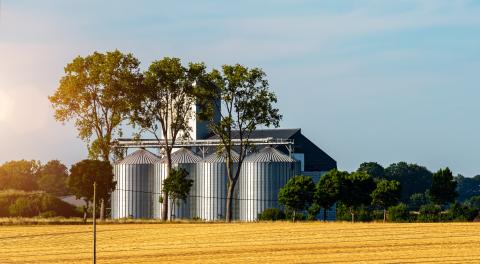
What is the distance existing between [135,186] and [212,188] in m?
11.9

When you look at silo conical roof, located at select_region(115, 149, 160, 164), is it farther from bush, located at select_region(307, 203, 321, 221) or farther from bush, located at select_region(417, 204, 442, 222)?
bush, located at select_region(417, 204, 442, 222)

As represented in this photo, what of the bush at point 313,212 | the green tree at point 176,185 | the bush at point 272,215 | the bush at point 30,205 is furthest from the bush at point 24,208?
the bush at point 313,212

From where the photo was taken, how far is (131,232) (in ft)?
260

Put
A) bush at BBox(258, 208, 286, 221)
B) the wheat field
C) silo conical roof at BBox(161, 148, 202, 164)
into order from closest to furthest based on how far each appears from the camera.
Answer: the wheat field, bush at BBox(258, 208, 286, 221), silo conical roof at BBox(161, 148, 202, 164)

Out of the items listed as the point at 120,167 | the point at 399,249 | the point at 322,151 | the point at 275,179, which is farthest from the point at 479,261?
the point at 322,151

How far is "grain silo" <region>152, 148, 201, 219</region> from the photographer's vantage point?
133750mm

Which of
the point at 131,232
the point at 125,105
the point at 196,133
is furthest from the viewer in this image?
the point at 196,133

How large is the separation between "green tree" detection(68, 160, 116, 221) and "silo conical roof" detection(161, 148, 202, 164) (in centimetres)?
3136

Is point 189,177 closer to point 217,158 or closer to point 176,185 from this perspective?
point 217,158

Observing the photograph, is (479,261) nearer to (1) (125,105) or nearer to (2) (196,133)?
(1) (125,105)

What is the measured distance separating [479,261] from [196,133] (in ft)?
315

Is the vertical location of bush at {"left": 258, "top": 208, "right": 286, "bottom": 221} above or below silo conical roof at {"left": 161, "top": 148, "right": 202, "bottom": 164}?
below

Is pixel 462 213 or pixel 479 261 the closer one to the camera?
pixel 479 261

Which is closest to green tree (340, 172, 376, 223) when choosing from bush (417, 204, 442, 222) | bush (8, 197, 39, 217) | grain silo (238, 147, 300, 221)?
bush (417, 204, 442, 222)
